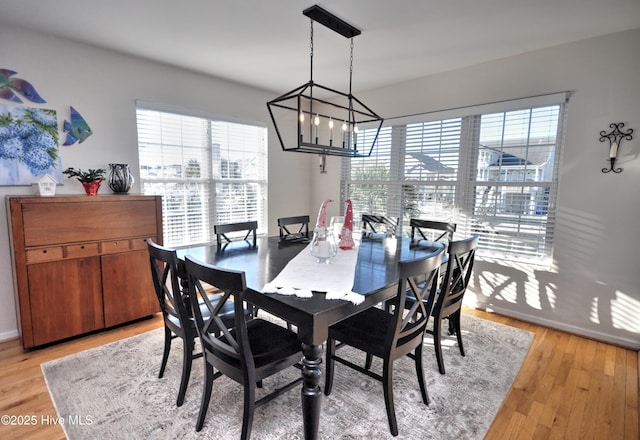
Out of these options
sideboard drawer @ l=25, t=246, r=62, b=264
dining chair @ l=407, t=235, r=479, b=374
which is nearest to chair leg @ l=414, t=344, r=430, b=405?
dining chair @ l=407, t=235, r=479, b=374

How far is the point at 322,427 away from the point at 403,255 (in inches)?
48.5

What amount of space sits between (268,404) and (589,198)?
3114 mm

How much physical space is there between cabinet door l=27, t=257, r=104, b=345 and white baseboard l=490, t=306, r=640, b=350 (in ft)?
12.7

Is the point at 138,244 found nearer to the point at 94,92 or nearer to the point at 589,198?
the point at 94,92

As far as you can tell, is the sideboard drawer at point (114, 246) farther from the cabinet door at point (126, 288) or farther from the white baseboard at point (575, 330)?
the white baseboard at point (575, 330)

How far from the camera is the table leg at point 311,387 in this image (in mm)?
1512

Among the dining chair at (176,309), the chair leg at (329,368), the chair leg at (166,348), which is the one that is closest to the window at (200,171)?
the chair leg at (166,348)

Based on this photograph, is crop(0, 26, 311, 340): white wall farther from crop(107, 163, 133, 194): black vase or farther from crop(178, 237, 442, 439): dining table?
crop(178, 237, 442, 439): dining table

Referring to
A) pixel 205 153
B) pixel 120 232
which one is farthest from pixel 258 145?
pixel 120 232

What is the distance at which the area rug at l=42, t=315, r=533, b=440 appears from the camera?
5.83 feet

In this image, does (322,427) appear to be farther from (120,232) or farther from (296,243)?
(120,232)

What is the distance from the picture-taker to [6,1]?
2.18 meters

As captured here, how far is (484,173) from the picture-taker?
3443mm

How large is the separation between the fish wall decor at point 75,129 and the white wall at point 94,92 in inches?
1.5
